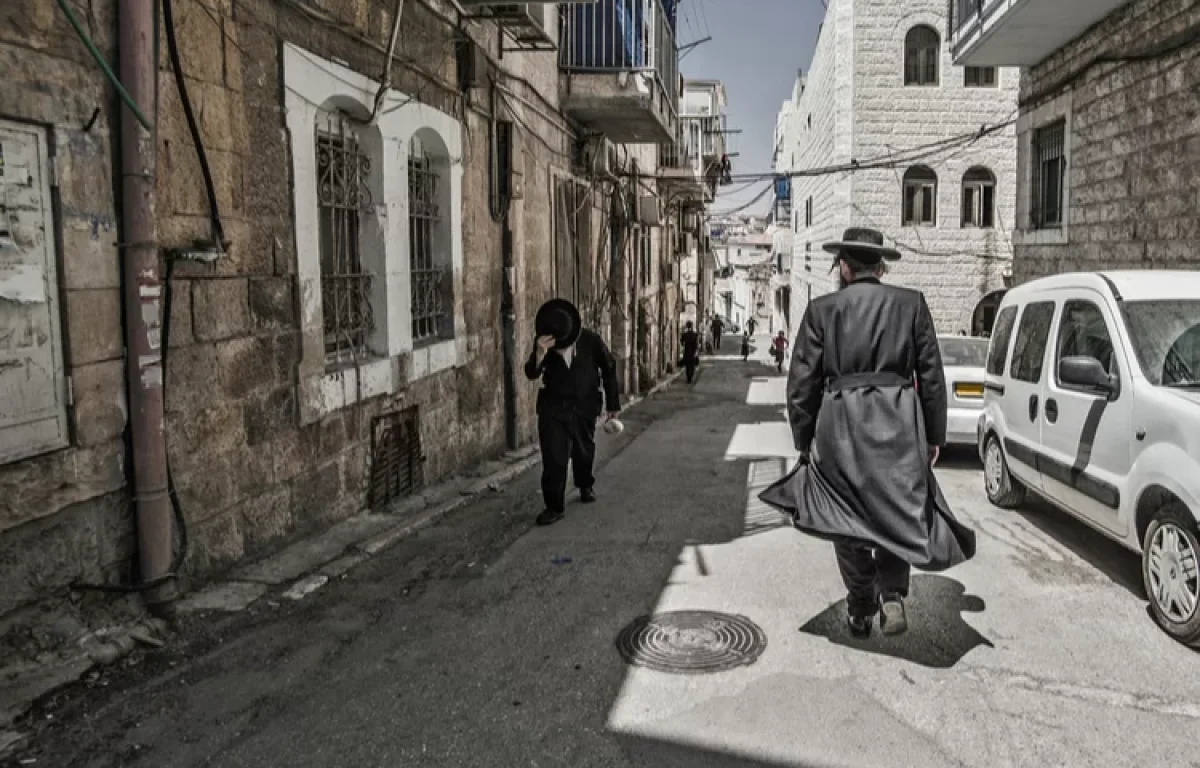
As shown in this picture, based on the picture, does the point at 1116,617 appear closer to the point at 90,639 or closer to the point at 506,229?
the point at 90,639

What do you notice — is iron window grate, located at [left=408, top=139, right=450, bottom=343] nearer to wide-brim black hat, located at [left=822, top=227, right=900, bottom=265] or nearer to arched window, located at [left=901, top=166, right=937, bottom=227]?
wide-brim black hat, located at [left=822, top=227, right=900, bottom=265]

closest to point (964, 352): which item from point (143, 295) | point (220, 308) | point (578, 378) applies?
point (578, 378)

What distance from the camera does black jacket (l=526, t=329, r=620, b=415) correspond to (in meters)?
7.54

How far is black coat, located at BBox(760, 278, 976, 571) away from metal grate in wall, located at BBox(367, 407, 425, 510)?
374cm

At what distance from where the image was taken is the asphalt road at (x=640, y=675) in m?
3.56

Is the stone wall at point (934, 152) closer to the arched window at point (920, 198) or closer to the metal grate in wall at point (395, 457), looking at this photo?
the arched window at point (920, 198)

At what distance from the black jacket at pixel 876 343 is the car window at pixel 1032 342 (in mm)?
2598

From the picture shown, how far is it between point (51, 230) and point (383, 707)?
248 cm

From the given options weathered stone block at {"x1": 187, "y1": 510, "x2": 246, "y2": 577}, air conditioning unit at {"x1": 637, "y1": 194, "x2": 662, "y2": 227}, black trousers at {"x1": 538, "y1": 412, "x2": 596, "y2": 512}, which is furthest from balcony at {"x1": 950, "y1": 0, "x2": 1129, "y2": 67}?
weathered stone block at {"x1": 187, "y1": 510, "x2": 246, "y2": 577}

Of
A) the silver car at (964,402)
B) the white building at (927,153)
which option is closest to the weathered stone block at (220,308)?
the silver car at (964,402)

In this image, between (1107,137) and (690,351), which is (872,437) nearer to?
(1107,137)

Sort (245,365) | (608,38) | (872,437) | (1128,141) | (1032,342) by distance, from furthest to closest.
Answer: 1. (608,38)
2. (1128,141)
3. (1032,342)
4. (245,365)
5. (872,437)

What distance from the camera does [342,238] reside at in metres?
7.24

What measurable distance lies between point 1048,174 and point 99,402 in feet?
42.5
